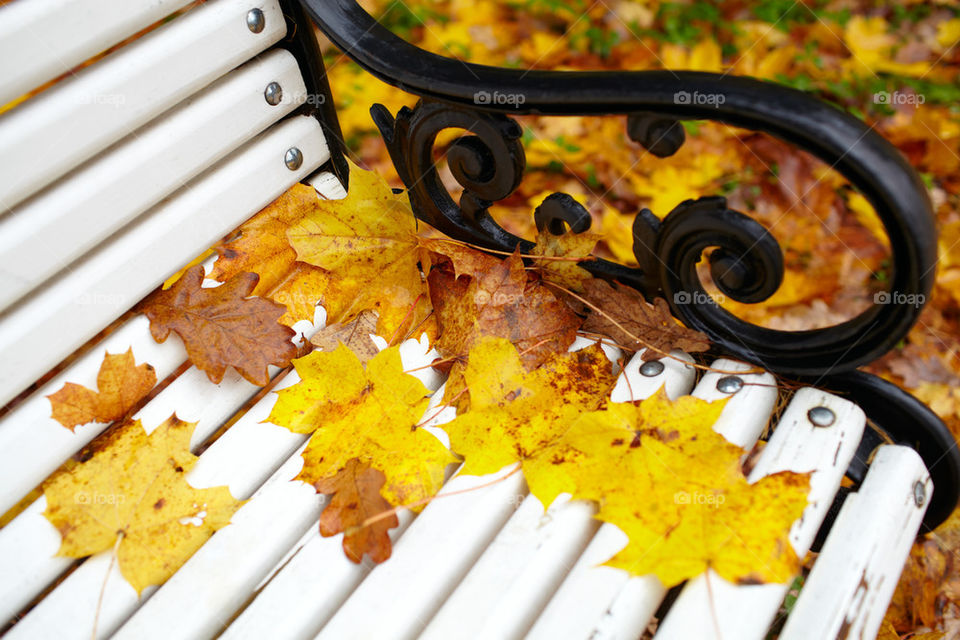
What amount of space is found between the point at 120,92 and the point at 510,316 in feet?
2.30

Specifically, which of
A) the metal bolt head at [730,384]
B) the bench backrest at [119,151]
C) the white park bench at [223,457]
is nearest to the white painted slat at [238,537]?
the white park bench at [223,457]

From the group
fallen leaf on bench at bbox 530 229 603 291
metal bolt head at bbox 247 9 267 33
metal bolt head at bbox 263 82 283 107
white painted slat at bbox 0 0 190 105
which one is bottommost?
white painted slat at bbox 0 0 190 105

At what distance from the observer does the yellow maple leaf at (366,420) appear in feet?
3.41

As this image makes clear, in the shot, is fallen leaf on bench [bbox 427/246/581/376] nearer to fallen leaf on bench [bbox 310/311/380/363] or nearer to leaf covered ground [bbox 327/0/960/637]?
fallen leaf on bench [bbox 310/311/380/363]

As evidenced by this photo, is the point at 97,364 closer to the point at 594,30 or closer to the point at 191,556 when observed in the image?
the point at 191,556

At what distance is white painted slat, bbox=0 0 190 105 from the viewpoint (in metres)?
0.93

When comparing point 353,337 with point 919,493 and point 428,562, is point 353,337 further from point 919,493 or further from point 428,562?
point 919,493

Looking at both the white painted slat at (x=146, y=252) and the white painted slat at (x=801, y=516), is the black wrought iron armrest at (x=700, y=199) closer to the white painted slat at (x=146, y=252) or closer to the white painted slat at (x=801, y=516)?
the white painted slat at (x=801, y=516)

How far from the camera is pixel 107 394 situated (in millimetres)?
1124

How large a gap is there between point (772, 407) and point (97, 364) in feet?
3.52

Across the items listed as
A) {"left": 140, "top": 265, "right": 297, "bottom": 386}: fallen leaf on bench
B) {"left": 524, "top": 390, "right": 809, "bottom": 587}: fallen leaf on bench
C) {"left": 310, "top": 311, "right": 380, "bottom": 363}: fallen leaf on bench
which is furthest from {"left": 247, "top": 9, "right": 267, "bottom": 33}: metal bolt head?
{"left": 524, "top": 390, "right": 809, "bottom": 587}: fallen leaf on bench

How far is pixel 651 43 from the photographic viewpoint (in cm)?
279

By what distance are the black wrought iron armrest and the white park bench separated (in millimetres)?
76

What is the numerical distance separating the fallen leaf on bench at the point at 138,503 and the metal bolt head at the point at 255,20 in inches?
26.8
